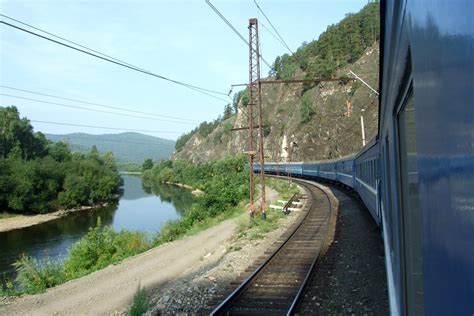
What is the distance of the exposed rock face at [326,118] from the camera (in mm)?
58719

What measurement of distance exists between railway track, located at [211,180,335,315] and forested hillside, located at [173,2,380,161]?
1262 inches

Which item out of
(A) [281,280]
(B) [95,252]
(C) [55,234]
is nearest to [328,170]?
(B) [95,252]

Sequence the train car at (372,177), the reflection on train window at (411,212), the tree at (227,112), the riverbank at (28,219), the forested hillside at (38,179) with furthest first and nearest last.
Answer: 1. the tree at (227,112)
2. the forested hillside at (38,179)
3. the riverbank at (28,219)
4. the train car at (372,177)
5. the reflection on train window at (411,212)

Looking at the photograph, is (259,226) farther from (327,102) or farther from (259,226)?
(327,102)

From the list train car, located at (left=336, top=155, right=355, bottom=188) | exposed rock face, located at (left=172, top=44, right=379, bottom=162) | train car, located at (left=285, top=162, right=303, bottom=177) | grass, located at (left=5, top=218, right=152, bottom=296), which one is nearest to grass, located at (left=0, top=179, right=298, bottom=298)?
grass, located at (left=5, top=218, right=152, bottom=296)

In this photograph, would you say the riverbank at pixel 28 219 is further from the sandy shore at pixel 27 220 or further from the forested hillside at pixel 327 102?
the forested hillside at pixel 327 102

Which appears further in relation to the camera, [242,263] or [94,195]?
[94,195]

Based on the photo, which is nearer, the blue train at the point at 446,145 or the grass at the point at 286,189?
the blue train at the point at 446,145

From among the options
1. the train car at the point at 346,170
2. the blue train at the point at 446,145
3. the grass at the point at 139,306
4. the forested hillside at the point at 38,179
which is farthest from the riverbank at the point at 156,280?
the forested hillside at the point at 38,179

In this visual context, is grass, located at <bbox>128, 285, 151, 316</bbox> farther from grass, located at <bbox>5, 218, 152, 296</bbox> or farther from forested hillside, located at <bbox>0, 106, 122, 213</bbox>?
forested hillside, located at <bbox>0, 106, 122, 213</bbox>

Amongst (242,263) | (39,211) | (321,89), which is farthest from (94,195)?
(242,263)

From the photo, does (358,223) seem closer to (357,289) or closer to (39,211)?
(357,289)

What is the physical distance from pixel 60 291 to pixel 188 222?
16.3m

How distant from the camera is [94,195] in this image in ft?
270
